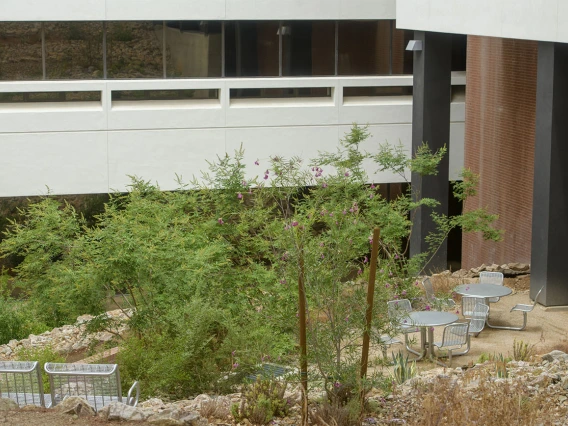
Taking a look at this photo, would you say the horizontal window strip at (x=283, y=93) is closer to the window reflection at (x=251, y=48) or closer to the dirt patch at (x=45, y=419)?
the window reflection at (x=251, y=48)

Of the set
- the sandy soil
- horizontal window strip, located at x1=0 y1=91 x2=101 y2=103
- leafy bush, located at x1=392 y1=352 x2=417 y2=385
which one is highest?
horizontal window strip, located at x1=0 y1=91 x2=101 y2=103

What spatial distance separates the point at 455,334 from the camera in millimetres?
13555

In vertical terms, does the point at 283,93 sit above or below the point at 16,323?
above

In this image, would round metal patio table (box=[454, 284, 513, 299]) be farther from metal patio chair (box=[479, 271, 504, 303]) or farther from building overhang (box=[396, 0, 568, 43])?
building overhang (box=[396, 0, 568, 43])

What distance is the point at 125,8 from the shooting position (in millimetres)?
22281

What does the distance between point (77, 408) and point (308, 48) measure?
16.5m

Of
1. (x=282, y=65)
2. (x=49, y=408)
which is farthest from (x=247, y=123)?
(x=49, y=408)

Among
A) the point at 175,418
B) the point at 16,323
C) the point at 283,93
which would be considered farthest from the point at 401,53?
the point at 175,418

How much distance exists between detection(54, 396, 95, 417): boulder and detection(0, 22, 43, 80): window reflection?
14967 mm

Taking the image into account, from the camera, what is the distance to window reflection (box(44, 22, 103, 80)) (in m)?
22.2

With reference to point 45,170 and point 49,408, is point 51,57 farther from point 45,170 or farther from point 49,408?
point 49,408

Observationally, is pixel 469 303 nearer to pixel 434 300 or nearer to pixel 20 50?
pixel 434 300

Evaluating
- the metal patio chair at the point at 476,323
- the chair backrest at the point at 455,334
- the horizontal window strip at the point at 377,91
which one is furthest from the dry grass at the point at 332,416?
the horizontal window strip at the point at 377,91

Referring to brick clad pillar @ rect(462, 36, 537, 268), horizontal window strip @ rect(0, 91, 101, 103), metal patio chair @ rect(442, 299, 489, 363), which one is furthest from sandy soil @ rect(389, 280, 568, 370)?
horizontal window strip @ rect(0, 91, 101, 103)
